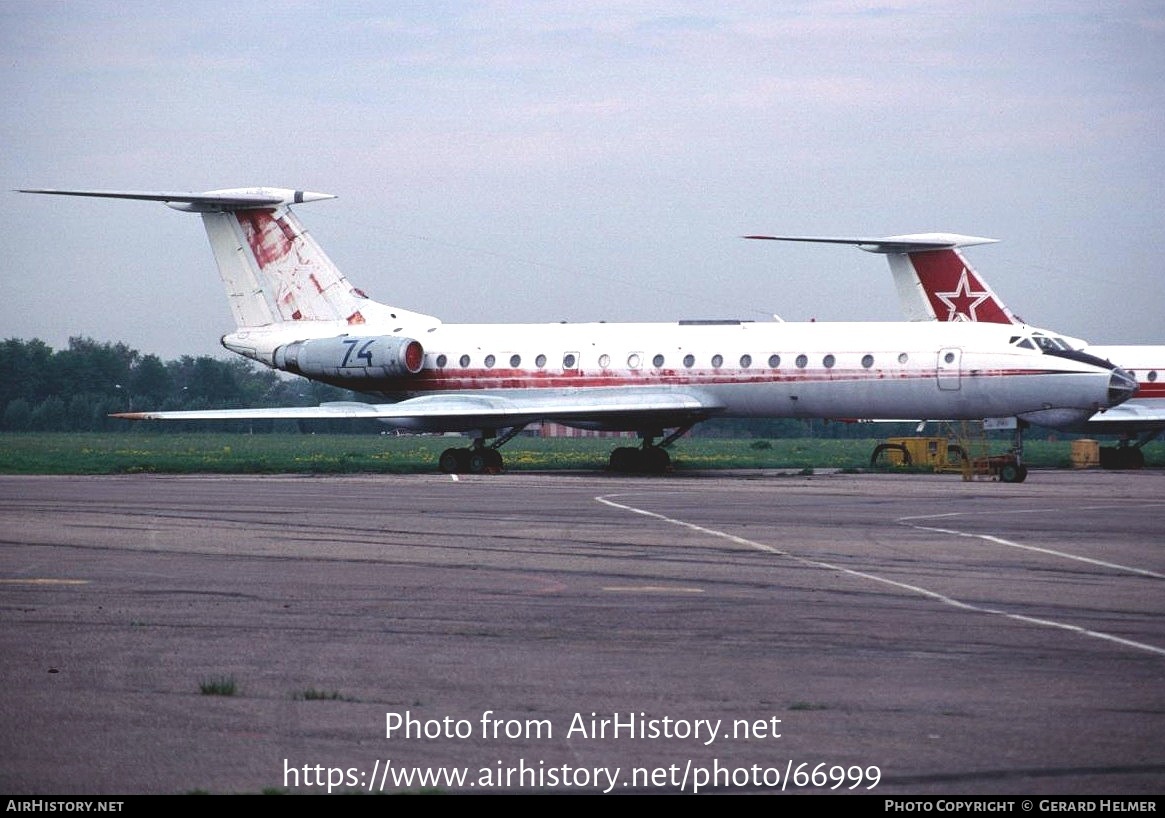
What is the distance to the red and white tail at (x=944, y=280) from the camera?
42.5 metres

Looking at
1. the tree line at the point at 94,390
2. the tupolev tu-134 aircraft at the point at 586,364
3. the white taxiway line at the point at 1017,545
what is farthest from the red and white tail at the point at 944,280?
the tree line at the point at 94,390

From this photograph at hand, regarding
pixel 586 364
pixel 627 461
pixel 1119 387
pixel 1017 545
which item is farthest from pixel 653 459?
pixel 1017 545

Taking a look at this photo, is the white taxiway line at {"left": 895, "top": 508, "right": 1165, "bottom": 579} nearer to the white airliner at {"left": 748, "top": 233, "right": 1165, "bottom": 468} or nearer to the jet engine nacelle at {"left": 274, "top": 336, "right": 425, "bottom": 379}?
the jet engine nacelle at {"left": 274, "top": 336, "right": 425, "bottom": 379}

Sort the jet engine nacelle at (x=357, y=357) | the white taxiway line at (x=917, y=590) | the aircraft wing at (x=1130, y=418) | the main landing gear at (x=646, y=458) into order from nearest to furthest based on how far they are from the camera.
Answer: the white taxiway line at (x=917, y=590) → the main landing gear at (x=646, y=458) → the jet engine nacelle at (x=357, y=357) → the aircraft wing at (x=1130, y=418)

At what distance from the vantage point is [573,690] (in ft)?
26.4

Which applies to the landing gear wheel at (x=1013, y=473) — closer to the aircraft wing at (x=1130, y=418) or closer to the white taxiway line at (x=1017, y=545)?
the aircraft wing at (x=1130, y=418)

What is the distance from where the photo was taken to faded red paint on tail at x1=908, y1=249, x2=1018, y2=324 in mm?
42500

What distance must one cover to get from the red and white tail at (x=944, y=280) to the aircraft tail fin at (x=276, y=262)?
14288mm

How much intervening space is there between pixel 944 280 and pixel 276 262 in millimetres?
17936

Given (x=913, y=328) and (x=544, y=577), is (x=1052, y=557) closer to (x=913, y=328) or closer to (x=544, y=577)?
(x=544, y=577)

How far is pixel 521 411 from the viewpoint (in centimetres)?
3450

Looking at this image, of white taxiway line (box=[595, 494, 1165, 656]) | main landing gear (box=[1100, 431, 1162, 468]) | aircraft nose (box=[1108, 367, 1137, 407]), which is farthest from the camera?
main landing gear (box=[1100, 431, 1162, 468])

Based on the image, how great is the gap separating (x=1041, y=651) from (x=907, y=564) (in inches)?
191

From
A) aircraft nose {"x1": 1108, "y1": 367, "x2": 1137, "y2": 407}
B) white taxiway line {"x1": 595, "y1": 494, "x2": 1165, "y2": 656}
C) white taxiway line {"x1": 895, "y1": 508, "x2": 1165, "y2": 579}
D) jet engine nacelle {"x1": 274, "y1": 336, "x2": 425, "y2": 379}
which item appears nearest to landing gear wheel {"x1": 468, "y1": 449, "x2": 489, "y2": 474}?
jet engine nacelle {"x1": 274, "y1": 336, "x2": 425, "y2": 379}
